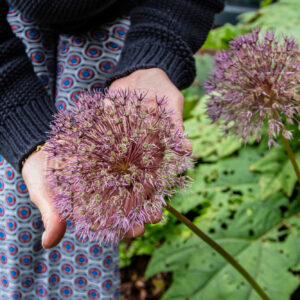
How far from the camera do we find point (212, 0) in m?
1.03

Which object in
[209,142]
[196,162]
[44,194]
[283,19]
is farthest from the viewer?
[283,19]

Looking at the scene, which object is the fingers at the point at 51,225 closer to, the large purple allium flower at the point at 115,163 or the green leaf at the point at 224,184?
the large purple allium flower at the point at 115,163

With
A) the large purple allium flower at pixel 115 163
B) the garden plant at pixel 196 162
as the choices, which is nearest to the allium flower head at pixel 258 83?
the garden plant at pixel 196 162

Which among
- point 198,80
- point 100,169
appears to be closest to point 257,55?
point 100,169

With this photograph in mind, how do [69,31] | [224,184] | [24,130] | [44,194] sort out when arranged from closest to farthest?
[44,194]
[24,130]
[69,31]
[224,184]

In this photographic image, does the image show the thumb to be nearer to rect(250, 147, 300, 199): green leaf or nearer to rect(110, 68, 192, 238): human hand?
rect(110, 68, 192, 238): human hand

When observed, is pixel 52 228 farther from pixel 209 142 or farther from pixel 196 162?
pixel 209 142

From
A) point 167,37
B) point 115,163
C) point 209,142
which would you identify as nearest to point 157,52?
point 167,37

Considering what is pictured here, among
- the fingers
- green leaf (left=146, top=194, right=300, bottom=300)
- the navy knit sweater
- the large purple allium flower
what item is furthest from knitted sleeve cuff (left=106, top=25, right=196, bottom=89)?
green leaf (left=146, top=194, right=300, bottom=300)

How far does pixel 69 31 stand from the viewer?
3.29 feet

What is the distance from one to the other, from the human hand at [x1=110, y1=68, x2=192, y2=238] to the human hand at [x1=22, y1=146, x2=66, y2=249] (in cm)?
15

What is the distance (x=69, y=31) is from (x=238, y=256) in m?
1.08

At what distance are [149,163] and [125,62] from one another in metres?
0.35

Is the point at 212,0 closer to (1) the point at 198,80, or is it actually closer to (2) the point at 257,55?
(2) the point at 257,55
